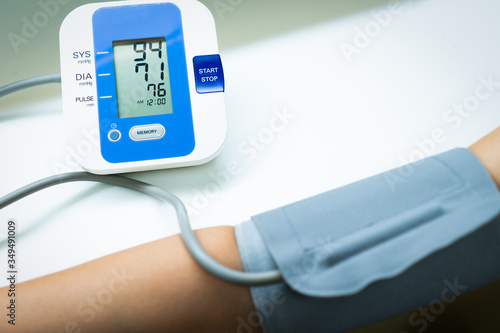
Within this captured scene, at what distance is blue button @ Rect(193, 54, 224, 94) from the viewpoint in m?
0.63

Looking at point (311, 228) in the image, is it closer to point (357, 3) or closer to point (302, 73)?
point (302, 73)

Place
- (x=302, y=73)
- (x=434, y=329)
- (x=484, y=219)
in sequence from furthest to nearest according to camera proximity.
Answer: (x=302, y=73), (x=434, y=329), (x=484, y=219)

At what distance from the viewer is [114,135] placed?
24.4 inches

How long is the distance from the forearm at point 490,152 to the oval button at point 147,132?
437 mm

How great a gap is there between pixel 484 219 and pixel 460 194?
0.13ft

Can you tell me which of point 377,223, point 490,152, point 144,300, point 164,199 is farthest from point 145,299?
point 490,152

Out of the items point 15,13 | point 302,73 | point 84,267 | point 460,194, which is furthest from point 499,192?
point 15,13

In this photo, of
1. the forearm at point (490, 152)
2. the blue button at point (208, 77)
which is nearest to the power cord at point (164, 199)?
the blue button at point (208, 77)

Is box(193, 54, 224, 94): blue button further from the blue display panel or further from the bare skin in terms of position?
the bare skin

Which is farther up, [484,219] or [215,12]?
[215,12]

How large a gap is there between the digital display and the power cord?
10 cm

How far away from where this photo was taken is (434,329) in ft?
1.99

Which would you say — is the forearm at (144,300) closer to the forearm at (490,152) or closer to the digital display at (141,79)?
the digital display at (141,79)

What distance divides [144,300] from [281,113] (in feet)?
1.16
